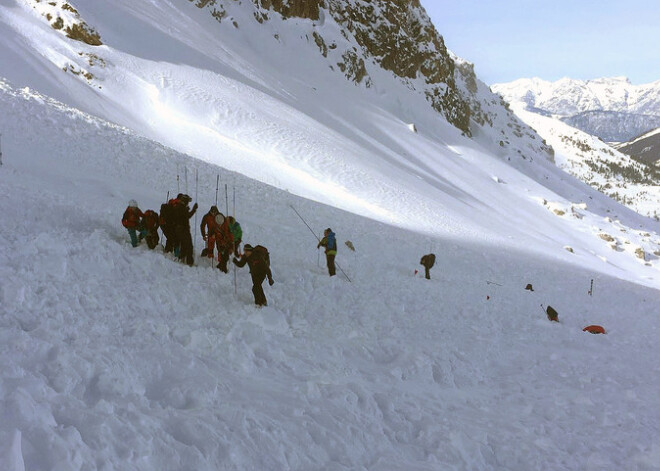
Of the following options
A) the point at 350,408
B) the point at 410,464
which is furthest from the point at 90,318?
the point at 410,464

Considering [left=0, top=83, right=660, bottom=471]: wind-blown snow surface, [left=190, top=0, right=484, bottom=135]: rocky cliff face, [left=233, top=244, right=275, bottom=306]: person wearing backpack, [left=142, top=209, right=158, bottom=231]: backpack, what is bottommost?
[left=0, top=83, right=660, bottom=471]: wind-blown snow surface

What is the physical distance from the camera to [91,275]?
7.52 meters

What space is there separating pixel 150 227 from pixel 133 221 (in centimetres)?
36

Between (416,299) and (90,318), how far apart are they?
7.93 meters

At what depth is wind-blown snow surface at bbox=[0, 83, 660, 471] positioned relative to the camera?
4.31 meters

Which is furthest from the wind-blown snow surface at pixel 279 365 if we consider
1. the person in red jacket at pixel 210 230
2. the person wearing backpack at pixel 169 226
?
the person in red jacket at pixel 210 230

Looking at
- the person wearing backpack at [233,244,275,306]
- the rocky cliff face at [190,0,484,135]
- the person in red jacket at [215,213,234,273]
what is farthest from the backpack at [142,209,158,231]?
the rocky cliff face at [190,0,484,135]

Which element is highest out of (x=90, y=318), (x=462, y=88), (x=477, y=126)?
(x=462, y=88)

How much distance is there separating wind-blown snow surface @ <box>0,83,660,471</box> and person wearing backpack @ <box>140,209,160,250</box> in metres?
0.52

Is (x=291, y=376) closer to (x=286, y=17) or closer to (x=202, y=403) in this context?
(x=202, y=403)

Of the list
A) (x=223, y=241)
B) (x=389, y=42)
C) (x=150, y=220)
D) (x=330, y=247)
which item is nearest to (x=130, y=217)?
(x=150, y=220)

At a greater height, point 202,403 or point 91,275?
point 91,275

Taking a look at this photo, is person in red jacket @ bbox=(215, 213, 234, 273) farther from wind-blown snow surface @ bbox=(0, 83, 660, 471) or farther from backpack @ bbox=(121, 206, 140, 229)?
backpack @ bbox=(121, 206, 140, 229)

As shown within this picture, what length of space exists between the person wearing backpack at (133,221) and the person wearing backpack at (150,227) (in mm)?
111
